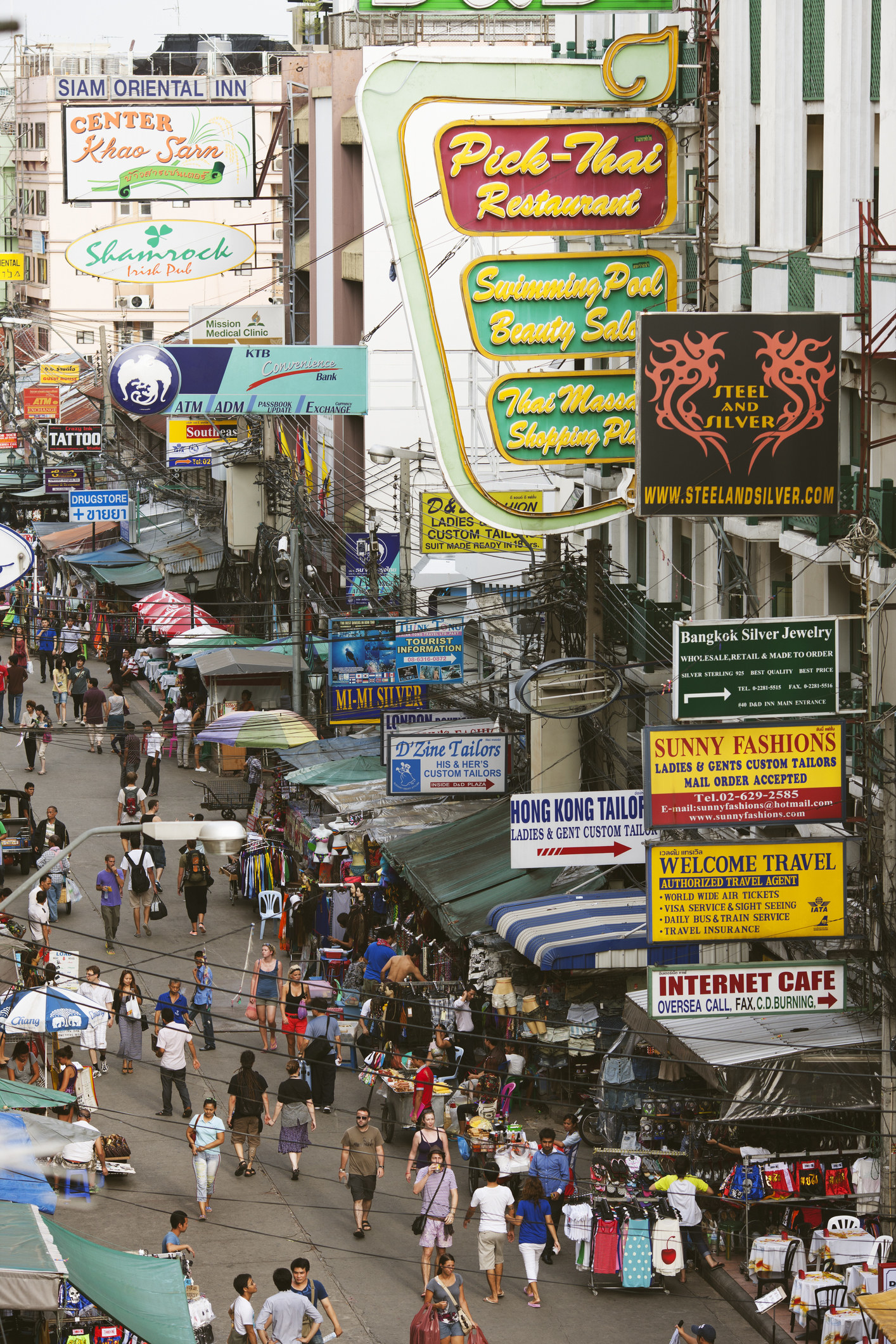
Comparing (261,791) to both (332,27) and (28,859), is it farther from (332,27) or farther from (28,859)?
(332,27)

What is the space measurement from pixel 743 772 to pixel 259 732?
16.5 metres

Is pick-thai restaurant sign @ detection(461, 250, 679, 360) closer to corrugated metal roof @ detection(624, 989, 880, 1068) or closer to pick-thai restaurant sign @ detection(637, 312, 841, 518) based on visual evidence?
pick-thai restaurant sign @ detection(637, 312, 841, 518)

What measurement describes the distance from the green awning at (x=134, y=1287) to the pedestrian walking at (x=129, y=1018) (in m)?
6.68

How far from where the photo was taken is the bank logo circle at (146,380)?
35.2 metres

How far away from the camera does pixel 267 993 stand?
22.1 meters

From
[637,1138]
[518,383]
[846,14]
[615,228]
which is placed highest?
[846,14]

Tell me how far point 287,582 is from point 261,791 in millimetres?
13344

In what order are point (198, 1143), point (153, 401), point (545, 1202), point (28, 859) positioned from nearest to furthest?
point (545, 1202) → point (198, 1143) → point (28, 859) → point (153, 401)

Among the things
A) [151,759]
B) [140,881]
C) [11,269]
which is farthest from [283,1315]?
[11,269]

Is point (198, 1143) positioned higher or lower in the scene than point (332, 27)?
lower

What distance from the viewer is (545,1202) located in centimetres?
1655

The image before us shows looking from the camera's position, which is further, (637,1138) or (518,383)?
(518,383)

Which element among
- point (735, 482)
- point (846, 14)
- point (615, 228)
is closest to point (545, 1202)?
point (735, 482)

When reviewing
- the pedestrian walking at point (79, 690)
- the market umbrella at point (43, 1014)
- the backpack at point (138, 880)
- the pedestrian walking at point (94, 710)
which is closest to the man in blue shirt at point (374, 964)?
the market umbrella at point (43, 1014)
